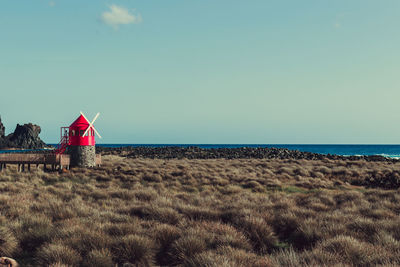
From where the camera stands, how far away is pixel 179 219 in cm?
841

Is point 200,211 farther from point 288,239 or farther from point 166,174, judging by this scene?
point 166,174

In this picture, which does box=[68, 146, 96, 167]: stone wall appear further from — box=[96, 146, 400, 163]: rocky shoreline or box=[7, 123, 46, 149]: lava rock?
box=[7, 123, 46, 149]: lava rock

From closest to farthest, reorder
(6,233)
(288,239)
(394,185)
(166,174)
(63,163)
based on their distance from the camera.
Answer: (6,233), (288,239), (394,185), (166,174), (63,163)

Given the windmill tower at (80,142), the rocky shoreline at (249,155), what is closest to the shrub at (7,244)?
the windmill tower at (80,142)

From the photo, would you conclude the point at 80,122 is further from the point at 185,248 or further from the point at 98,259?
the point at 185,248

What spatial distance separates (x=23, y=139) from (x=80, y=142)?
131 m

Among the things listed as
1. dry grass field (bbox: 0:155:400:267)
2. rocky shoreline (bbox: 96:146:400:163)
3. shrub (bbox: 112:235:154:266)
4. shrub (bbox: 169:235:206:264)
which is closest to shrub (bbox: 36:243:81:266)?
dry grass field (bbox: 0:155:400:267)

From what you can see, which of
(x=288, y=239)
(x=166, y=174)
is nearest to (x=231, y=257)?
(x=288, y=239)

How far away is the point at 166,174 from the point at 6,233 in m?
15.2

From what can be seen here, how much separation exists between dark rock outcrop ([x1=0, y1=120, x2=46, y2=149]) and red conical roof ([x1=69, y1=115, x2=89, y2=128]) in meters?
128

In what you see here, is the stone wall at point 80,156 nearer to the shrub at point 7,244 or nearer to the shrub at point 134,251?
the shrub at point 7,244

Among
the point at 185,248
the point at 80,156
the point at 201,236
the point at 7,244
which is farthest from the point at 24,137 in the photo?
the point at 185,248

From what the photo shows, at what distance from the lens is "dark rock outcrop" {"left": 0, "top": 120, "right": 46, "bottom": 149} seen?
136 meters

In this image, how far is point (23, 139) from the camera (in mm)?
135500
